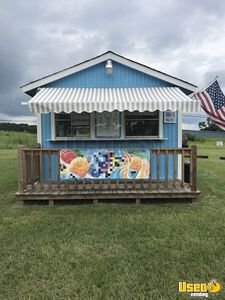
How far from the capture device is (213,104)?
8.30 meters

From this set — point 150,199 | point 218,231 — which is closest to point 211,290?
point 218,231

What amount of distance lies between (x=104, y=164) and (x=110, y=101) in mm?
1520

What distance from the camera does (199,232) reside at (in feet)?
16.8

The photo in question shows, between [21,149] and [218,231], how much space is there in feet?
14.7

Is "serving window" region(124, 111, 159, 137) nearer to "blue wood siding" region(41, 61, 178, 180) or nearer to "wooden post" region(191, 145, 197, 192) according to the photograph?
"blue wood siding" region(41, 61, 178, 180)

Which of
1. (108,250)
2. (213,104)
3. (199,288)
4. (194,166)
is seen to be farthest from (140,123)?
(199,288)

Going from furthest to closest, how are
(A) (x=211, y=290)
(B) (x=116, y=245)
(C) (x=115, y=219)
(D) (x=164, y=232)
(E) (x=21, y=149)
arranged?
(E) (x=21, y=149) → (C) (x=115, y=219) → (D) (x=164, y=232) → (B) (x=116, y=245) → (A) (x=211, y=290)

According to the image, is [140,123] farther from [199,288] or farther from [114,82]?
[199,288]

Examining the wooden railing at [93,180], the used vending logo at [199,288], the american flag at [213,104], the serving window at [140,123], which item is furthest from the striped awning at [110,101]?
the used vending logo at [199,288]

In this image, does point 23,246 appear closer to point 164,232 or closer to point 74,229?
point 74,229

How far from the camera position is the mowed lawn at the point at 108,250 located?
3.38 m

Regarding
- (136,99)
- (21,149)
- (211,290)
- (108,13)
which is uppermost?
(108,13)

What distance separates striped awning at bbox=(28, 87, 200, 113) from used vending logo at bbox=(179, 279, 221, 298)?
4.49m

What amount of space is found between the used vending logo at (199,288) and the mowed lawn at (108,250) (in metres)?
0.08
